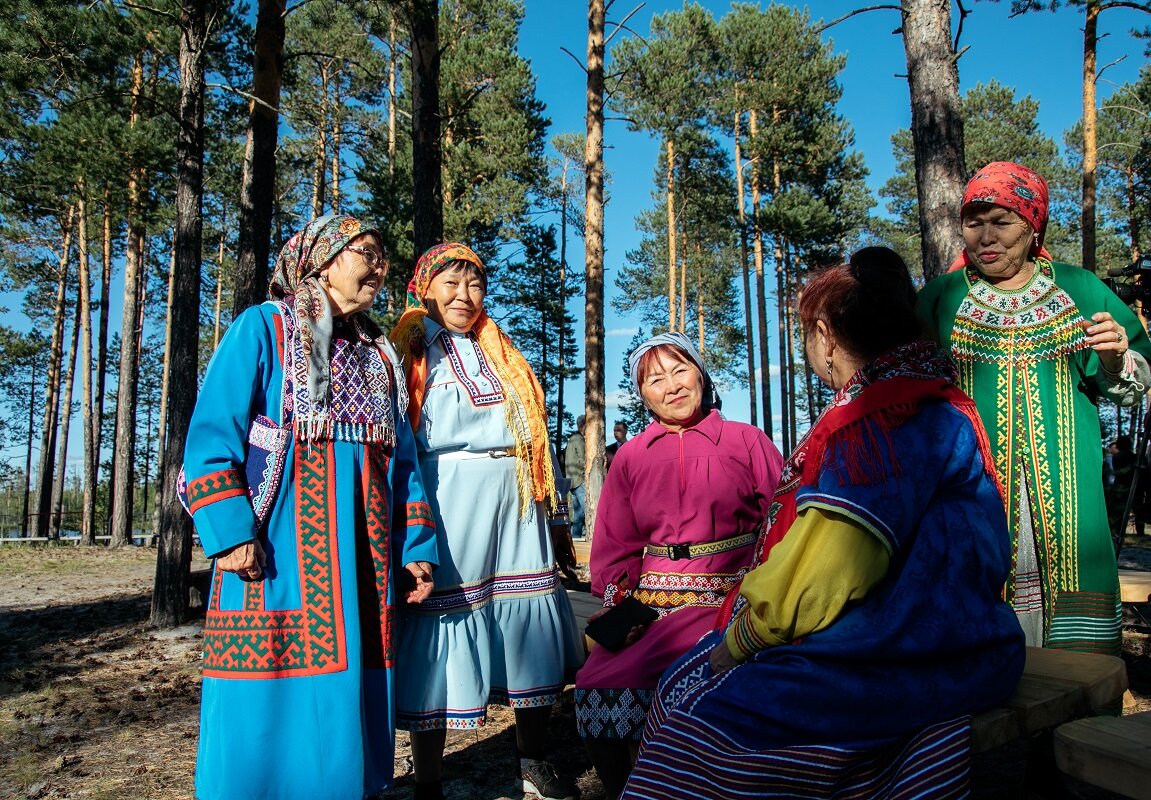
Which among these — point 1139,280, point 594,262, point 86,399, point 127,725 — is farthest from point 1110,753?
point 86,399

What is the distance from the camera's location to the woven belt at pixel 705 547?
251cm

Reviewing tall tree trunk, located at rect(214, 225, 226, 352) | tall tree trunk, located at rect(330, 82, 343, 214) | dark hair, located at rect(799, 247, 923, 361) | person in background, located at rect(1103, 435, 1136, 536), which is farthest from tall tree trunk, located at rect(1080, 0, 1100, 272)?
tall tree trunk, located at rect(214, 225, 226, 352)

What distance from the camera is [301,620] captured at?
2.18 m

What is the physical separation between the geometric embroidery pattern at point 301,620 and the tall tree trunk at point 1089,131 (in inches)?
550

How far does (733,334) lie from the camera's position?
3061 centimetres

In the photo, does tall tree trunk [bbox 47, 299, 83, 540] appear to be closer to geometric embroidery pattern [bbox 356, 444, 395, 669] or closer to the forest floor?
the forest floor

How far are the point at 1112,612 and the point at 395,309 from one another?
17.9m

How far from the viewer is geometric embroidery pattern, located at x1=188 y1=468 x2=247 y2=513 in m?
2.12

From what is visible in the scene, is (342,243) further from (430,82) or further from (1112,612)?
(430,82)

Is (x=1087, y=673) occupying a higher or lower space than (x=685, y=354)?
lower

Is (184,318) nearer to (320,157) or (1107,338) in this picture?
(1107,338)

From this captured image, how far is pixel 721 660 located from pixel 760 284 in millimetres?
20547

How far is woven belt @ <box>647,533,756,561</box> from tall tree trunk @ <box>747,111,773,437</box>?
61.9 ft

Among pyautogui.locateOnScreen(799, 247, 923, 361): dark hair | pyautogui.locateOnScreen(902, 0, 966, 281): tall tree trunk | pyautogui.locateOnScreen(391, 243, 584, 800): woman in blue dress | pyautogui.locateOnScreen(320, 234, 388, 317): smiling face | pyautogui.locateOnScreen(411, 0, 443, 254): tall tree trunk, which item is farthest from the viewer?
pyautogui.locateOnScreen(411, 0, 443, 254): tall tree trunk
